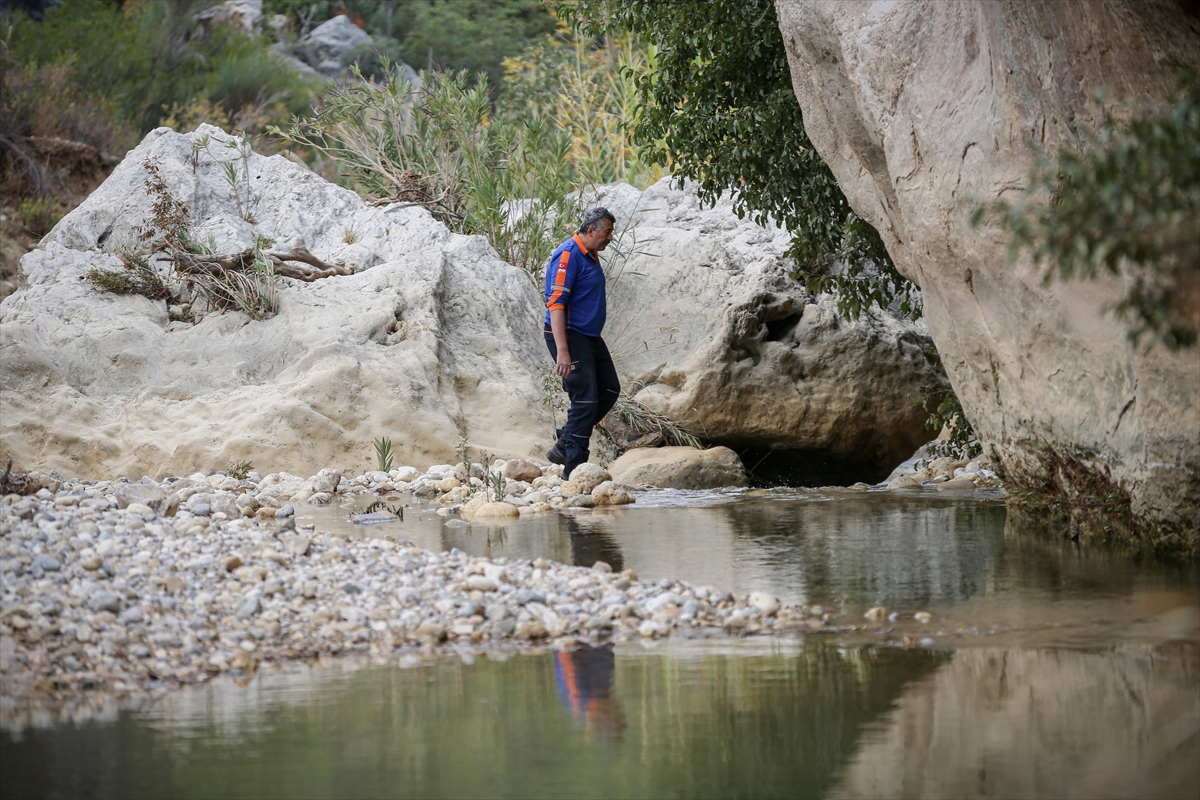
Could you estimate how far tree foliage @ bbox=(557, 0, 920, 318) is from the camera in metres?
8.65

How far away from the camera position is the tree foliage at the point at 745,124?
8.65m

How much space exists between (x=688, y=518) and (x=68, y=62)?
1640 centimetres

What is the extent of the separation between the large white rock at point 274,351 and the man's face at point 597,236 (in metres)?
2.06

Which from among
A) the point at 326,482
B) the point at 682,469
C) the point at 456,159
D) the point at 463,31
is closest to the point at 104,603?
the point at 326,482

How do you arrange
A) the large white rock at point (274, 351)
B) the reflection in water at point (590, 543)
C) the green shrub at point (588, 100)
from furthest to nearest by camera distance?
the green shrub at point (588, 100) → the large white rock at point (274, 351) → the reflection in water at point (590, 543)

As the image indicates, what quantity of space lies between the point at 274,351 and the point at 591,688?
22.0 ft

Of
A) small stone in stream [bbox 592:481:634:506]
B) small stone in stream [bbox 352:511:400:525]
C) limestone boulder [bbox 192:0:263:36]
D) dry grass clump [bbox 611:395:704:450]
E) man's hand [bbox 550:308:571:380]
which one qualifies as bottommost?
small stone in stream [bbox 352:511:400:525]

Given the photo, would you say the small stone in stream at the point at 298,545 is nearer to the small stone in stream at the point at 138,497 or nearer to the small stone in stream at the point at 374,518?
the small stone in stream at the point at 138,497

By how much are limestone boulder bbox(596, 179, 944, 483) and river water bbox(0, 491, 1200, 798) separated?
16.1 ft

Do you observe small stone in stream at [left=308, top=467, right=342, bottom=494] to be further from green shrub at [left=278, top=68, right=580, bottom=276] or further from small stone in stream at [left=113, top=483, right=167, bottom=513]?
green shrub at [left=278, top=68, right=580, bottom=276]

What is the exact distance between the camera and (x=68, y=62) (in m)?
20.0

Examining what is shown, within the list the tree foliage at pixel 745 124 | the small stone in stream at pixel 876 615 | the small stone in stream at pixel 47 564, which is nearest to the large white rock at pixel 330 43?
the tree foliage at pixel 745 124

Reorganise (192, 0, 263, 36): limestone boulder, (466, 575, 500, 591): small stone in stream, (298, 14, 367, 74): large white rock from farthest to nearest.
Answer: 1. (298, 14, 367, 74): large white rock
2. (192, 0, 263, 36): limestone boulder
3. (466, 575, 500, 591): small stone in stream

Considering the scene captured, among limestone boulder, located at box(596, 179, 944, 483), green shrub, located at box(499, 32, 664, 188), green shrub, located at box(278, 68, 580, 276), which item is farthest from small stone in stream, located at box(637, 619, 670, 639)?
green shrub, located at box(499, 32, 664, 188)
